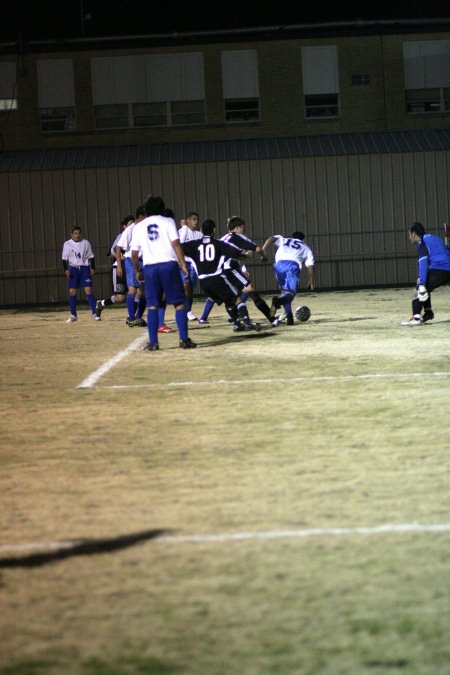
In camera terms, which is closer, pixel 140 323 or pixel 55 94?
pixel 140 323

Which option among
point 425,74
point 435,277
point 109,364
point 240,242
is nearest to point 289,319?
point 240,242

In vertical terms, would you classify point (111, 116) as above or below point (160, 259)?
above

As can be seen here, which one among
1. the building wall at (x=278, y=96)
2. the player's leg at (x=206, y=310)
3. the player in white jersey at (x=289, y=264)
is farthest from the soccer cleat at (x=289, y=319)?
the building wall at (x=278, y=96)

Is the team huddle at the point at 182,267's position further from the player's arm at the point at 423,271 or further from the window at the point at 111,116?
the window at the point at 111,116

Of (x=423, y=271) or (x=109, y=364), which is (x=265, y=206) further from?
(x=109, y=364)

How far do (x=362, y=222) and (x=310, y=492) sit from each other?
29213mm

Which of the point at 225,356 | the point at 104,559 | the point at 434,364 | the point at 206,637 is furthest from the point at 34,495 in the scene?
the point at 225,356

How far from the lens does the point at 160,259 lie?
14727mm

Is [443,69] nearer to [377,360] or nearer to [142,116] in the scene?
[142,116]

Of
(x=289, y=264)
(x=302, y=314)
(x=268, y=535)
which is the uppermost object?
(x=289, y=264)

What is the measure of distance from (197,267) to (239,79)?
22.6 meters

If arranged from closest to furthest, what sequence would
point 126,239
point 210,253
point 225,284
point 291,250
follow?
point 210,253
point 225,284
point 291,250
point 126,239

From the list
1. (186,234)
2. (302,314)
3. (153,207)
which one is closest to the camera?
(153,207)

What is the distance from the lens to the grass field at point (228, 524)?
3.83 metres
